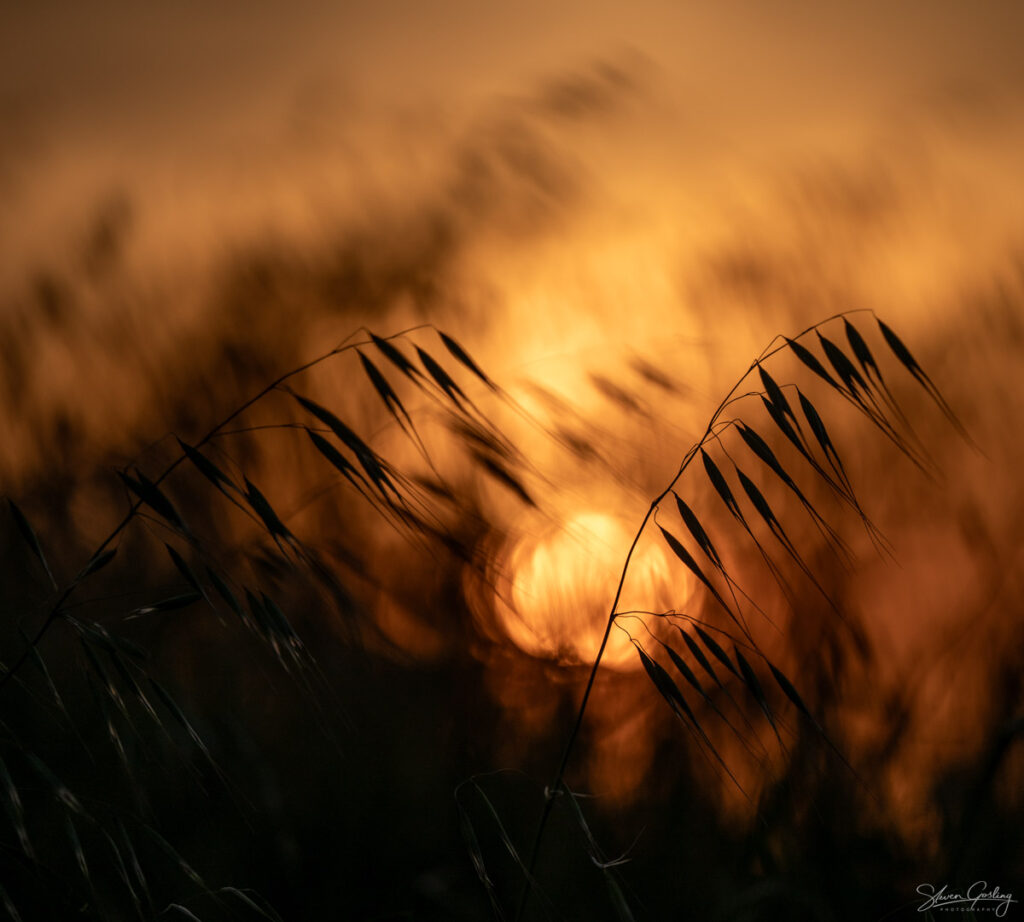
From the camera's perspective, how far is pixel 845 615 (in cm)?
89

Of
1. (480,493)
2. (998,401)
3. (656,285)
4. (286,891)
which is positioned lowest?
(286,891)

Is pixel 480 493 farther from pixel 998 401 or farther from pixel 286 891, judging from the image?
pixel 998 401

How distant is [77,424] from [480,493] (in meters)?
0.43

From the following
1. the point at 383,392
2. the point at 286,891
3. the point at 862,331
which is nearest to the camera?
the point at 383,392

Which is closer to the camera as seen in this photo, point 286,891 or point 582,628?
point 286,891

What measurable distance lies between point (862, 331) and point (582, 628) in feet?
1.51

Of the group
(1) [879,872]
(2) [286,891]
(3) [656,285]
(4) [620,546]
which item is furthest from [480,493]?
(1) [879,872]

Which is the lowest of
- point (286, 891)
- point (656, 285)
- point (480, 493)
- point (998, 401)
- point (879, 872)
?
point (879, 872)

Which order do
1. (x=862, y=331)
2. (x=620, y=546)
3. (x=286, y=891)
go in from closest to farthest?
(x=286, y=891) → (x=620, y=546) → (x=862, y=331)

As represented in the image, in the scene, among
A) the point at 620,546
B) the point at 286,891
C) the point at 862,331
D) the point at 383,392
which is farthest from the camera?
the point at 862,331

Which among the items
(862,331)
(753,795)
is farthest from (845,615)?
(862,331)

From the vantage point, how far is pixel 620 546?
2.84 ft

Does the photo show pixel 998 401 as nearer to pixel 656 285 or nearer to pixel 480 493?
pixel 656 285

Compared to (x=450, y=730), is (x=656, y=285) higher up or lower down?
higher up
